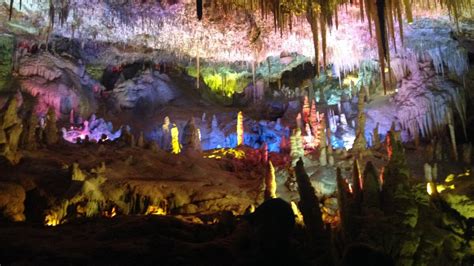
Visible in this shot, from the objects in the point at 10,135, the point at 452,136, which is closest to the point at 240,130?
the point at 452,136

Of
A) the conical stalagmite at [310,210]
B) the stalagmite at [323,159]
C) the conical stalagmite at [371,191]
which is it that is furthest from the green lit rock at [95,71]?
the conical stalagmite at [371,191]

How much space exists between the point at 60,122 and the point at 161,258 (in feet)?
53.5

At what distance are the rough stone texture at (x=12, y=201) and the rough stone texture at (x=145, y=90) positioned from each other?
15190mm

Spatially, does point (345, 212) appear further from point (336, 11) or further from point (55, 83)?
point (55, 83)

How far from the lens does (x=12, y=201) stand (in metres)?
9.62

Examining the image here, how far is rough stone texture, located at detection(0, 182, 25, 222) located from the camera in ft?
30.9

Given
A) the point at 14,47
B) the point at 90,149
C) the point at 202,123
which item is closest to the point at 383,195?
the point at 90,149

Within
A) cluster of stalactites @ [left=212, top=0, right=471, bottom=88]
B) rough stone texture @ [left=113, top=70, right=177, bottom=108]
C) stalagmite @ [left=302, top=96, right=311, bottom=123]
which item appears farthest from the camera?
rough stone texture @ [left=113, top=70, right=177, bottom=108]

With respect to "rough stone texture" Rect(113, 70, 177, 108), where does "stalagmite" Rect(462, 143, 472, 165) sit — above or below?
below

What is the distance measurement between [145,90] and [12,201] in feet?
52.5

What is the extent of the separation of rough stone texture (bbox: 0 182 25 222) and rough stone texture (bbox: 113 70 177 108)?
1519cm

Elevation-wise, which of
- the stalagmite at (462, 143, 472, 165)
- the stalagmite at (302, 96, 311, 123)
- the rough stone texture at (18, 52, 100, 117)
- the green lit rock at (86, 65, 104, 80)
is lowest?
the stalagmite at (462, 143, 472, 165)

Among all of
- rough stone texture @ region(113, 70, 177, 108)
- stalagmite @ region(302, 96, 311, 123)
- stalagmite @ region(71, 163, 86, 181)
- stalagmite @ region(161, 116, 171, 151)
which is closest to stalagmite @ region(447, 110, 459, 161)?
stalagmite @ region(302, 96, 311, 123)

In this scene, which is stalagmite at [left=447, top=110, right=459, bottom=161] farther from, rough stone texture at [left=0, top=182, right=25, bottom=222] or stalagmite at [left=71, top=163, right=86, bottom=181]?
rough stone texture at [left=0, top=182, right=25, bottom=222]
